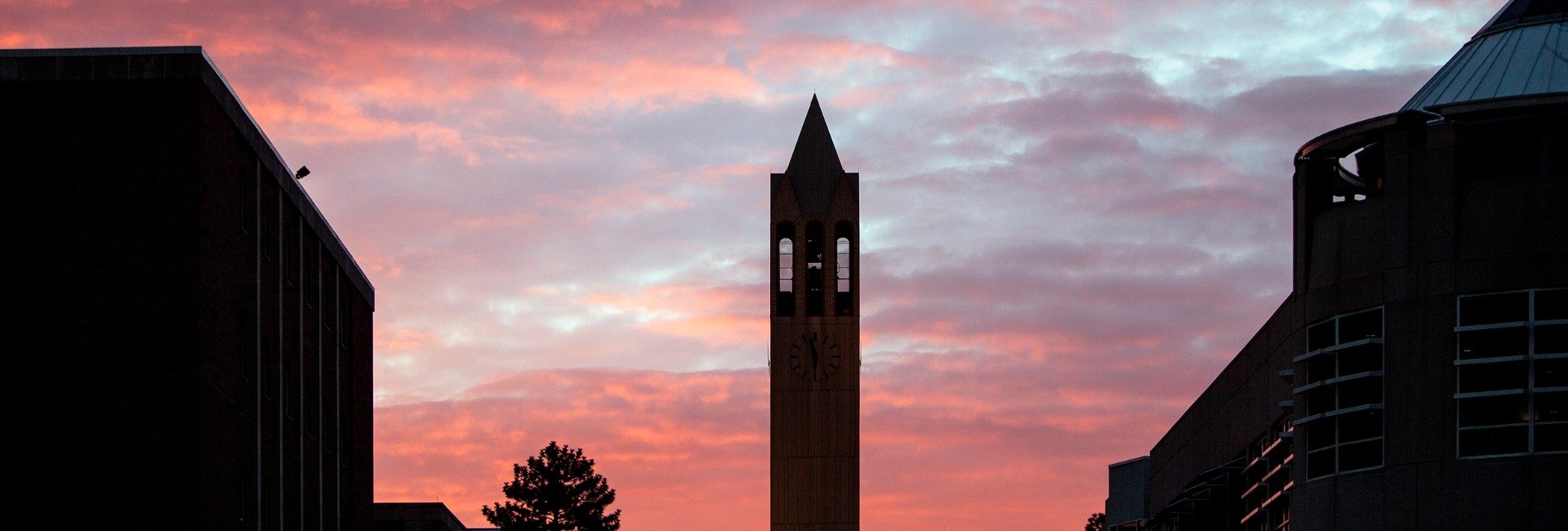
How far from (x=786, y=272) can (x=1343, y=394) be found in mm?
49203

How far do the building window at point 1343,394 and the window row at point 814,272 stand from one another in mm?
46862

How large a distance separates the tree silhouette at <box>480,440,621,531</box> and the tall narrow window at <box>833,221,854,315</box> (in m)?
19.1

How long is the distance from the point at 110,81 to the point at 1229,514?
31168 millimetres

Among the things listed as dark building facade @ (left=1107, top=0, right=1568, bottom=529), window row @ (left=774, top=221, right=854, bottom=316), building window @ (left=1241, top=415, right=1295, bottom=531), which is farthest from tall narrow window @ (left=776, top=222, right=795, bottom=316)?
dark building facade @ (left=1107, top=0, right=1568, bottom=529)

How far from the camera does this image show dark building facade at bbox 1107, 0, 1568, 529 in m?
44.2

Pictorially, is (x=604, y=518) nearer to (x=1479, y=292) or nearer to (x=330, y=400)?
(x=330, y=400)

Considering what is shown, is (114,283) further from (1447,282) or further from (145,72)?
(1447,282)

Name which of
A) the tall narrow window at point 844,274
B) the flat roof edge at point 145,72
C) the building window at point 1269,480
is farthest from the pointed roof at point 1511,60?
the tall narrow window at point 844,274

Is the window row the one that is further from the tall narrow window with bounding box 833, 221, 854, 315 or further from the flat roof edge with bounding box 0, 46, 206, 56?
the flat roof edge with bounding box 0, 46, 206, 56

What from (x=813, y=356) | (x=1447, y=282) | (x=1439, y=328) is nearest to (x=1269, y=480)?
(x=1439, y=328)

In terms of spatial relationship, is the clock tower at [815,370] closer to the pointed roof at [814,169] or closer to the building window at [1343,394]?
the pointed roof at [814,169]

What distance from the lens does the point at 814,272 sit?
95.4 metres

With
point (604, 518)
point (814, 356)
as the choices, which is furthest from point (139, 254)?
point (604, 518)

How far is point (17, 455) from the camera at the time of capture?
44.6m
